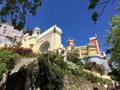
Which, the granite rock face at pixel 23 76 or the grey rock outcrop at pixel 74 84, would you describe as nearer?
the granite rock face at pixel 23 76

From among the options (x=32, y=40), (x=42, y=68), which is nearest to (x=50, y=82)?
(x=42, y=68)

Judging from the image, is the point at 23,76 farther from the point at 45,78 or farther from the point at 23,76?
the point at 45,78

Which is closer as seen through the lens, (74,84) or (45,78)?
(45,78)

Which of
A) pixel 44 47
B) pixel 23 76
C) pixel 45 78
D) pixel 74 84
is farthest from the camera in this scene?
pixel 44 47

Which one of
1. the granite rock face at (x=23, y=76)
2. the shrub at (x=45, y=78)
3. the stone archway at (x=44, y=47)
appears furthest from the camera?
the stone archway at (x=44, y=47)

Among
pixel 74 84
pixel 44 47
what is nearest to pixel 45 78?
pixel 74 84

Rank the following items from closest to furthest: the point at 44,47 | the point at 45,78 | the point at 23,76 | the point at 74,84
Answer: the point at 23,76, the point at 45,78, the point at 74,84, the point at 44,47

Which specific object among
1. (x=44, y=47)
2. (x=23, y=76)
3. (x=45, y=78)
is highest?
(x=44, y=47)

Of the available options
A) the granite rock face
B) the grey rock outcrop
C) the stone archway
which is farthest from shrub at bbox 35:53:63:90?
the stone archway

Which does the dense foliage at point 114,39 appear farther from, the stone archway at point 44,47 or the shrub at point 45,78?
the stone archway at point 44,47

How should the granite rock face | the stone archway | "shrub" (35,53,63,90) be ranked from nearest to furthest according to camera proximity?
the granite rock face < "shrub" (35,53,63,90) < the stone archway

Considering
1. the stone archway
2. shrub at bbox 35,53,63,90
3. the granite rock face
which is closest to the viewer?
the granite rock face

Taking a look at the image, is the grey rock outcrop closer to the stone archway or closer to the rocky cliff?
the rocky cliff

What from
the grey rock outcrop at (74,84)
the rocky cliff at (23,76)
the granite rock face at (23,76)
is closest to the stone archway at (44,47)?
the grey rock outcrop at (74,84)
